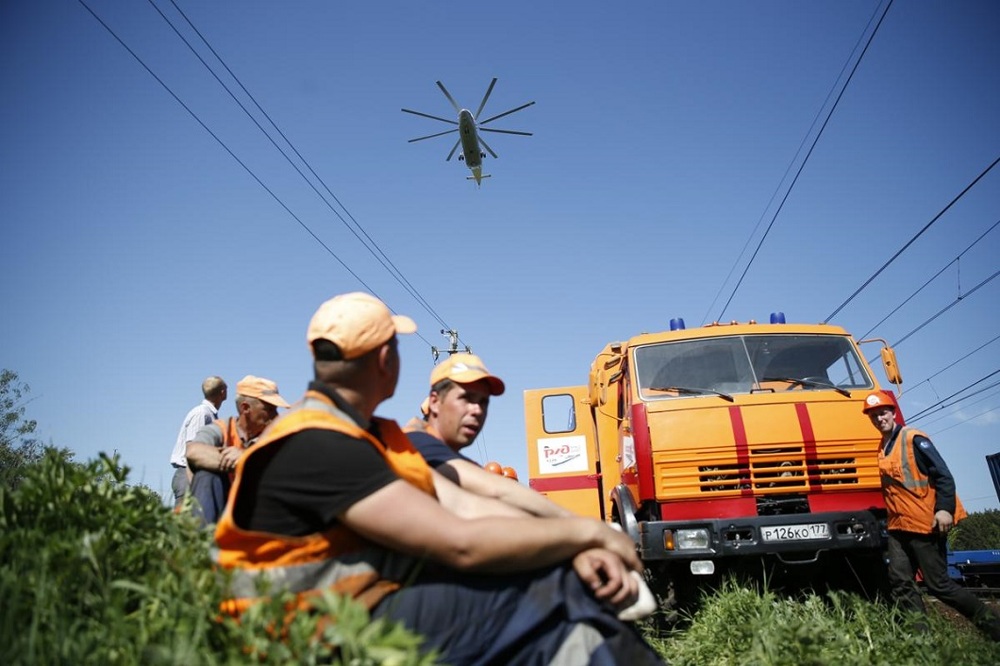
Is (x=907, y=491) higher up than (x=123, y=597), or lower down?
higher up

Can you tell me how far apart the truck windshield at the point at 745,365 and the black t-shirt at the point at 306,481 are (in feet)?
17.6

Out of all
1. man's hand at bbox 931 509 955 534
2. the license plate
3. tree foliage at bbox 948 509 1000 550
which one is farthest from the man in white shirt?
tree foliage at bbox 948 509 1000 550

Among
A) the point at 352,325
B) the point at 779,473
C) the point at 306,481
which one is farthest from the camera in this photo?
the point at 779,473

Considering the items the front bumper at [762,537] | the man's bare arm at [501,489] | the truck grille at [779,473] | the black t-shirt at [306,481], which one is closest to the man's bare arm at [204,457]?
the man's bare arm at [501,489]

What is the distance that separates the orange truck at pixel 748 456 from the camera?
5.71 meters

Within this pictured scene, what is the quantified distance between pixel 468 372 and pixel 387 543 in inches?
60.8

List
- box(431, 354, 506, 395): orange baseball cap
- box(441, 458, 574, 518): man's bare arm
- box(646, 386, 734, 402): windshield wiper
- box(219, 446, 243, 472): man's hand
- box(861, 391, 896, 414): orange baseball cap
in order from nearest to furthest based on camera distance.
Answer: box(441, 458, 574, 518): man's bare arm < box(431, 354, 506, 395): orange baseball cap < box(219, 446, 243, 472): man's hand < box(861, 391, 896, 414): orange baseball cap < box(646, 386, 734, 402): windshield wiper

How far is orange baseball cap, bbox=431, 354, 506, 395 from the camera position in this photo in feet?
10.1

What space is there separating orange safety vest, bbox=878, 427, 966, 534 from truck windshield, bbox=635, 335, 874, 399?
88cm

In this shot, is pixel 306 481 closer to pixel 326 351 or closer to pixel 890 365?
pixel 326 351

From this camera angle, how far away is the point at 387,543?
1.61 meters

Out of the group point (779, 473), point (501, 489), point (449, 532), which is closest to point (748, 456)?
point (779, 473)

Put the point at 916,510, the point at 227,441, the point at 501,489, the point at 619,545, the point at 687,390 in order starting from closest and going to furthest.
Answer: the point at 619,545, the point at 501,489, the point at 227,441, the point at 916,510, the point at 687,390

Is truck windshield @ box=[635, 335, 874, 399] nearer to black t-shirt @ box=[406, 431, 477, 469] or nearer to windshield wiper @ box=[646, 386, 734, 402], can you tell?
windshield wiper @ box=[646, 386, 734, 402]
